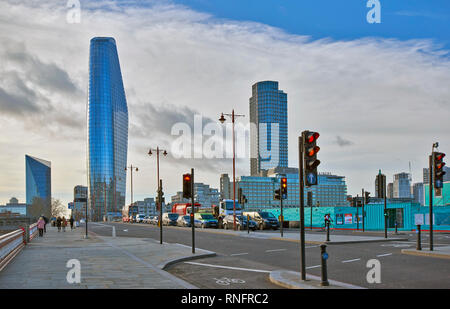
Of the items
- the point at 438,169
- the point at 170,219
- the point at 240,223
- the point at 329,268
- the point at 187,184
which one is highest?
the point at 438,169

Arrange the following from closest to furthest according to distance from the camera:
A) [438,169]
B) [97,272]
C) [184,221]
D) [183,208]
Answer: [97,272], [438,169], [184,221], [183,208]

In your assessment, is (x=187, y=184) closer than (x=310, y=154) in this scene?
No

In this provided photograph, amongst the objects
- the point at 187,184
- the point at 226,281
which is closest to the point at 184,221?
the point at 187,184

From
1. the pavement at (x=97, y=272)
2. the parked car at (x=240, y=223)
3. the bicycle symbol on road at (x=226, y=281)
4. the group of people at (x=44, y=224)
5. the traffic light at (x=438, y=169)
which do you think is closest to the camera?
the pavement at (x=97, y=272)

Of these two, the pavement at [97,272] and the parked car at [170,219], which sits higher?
the pavement at [97,272]

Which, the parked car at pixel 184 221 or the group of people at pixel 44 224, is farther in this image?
the parked car at pixel 184 221

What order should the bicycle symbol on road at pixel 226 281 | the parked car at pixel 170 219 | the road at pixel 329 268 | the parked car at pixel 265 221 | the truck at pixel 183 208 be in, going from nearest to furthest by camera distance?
the road at pixel 329 268 < the bicycle symbol on road at pixel 226 281 < the parked car at pixel 265 221 < the parked car at pixel 170 219 < the truck at pixel 183 208

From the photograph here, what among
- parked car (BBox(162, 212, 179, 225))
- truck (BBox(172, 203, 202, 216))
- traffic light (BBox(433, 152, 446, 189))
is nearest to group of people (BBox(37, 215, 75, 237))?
parked car (BBox(162, 212, 179, 225))

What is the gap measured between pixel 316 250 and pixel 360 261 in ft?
15.5

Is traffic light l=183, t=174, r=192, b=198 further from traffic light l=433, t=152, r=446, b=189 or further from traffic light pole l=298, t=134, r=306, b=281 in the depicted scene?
traffic light l=433, t=152, r=446, b=189

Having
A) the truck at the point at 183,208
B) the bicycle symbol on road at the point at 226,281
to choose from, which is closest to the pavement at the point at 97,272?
the bicycle symbol on road at the point at 226,281

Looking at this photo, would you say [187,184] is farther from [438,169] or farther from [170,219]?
[170,219]

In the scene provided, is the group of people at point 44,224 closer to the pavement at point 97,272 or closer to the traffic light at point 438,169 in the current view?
the pavement at point 97,272
